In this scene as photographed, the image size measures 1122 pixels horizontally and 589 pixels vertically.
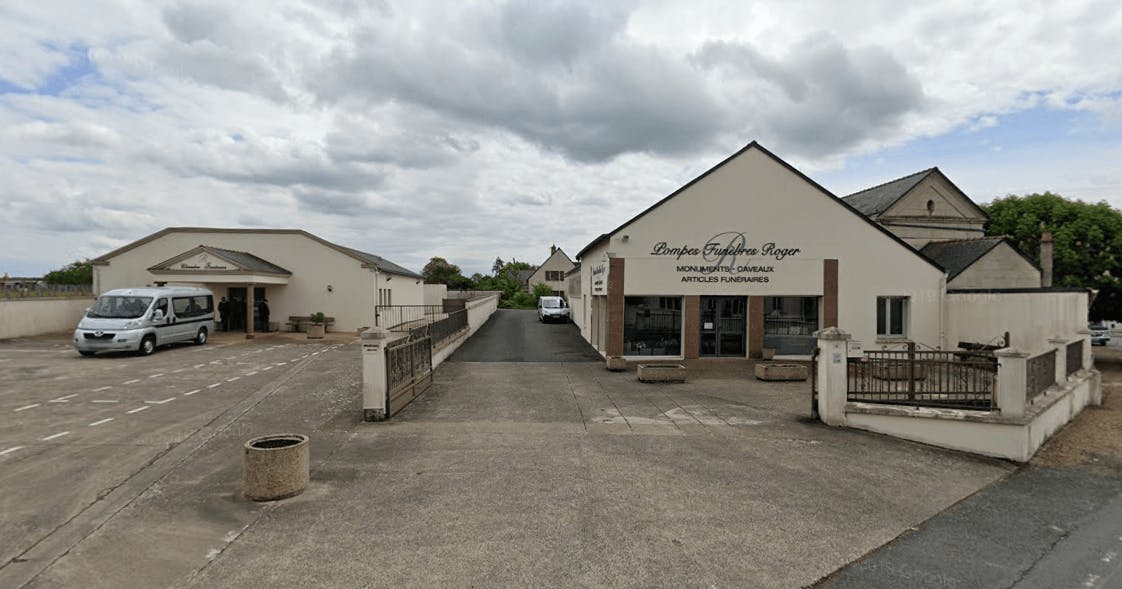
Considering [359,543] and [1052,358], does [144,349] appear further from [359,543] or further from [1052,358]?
[1052,358]

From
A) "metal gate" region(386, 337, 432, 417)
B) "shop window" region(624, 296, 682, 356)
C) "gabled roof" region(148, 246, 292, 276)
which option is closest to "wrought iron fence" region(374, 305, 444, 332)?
"gabled roof" region(148, 246, 292, 276)

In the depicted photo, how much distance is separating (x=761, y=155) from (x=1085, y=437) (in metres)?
12.1

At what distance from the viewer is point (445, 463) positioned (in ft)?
26.6

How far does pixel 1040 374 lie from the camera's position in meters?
11.0

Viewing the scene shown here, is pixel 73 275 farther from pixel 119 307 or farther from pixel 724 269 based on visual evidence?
pixel 724 269

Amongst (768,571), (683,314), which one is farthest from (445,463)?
(683,314)

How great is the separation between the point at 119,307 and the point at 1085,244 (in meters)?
43.0

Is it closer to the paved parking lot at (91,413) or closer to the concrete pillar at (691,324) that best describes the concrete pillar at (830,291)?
the concrete pillar at (691,324)

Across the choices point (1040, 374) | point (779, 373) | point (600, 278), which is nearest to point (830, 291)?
point (779, 373)

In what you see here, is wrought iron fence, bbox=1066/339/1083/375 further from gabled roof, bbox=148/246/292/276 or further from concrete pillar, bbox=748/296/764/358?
gabled roof, bbox=148/246/292/276

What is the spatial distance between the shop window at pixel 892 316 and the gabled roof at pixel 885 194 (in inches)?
393

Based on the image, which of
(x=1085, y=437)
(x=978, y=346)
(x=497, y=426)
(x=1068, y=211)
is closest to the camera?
(x=497, y=426)

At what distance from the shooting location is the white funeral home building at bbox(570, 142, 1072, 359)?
776 inches

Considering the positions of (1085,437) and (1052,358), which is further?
(1052,358)
